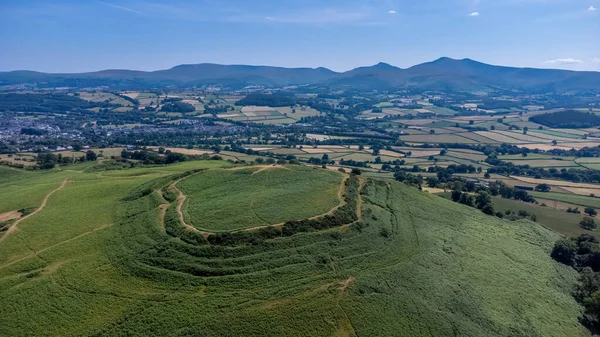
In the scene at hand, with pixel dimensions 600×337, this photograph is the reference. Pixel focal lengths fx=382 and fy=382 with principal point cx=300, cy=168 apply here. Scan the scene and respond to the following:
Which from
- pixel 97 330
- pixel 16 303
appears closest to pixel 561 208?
pixel 97 330

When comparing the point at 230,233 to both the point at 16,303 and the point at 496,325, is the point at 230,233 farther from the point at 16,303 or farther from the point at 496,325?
the point at 496,325

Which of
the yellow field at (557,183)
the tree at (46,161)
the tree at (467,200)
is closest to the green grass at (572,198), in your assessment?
the yellow field at (557,183)

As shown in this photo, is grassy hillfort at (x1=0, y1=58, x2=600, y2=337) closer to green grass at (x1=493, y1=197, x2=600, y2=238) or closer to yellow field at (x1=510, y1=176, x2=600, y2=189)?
green grass at (x1=493, y1=197, x2=600, y2=238)

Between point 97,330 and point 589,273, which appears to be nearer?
point 97,330

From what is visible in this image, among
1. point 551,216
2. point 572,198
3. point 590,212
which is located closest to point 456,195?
point 551,216

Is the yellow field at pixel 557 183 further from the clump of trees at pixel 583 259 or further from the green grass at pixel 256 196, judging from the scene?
the green grass at pixel 256 196

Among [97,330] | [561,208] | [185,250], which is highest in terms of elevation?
[185,250]
